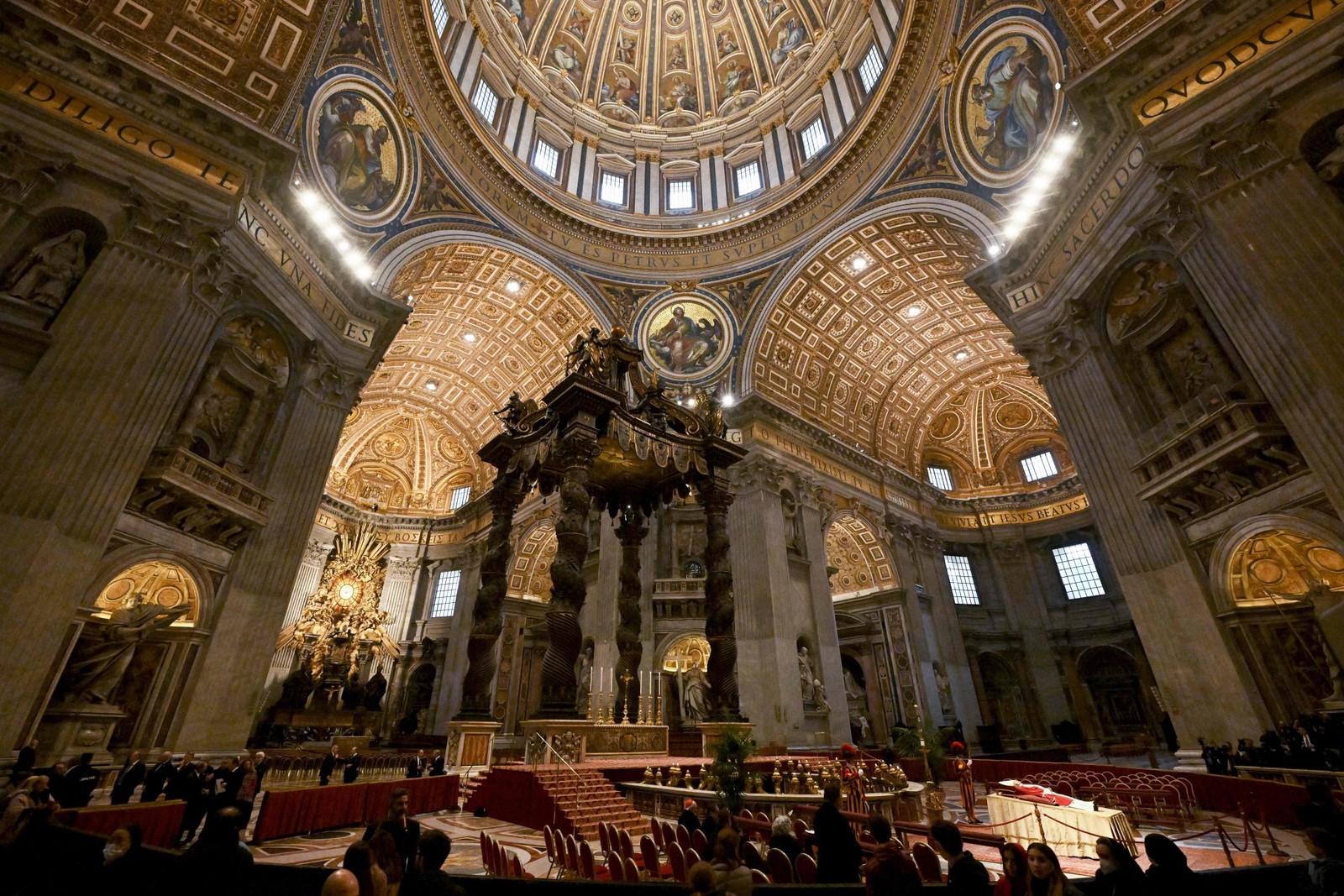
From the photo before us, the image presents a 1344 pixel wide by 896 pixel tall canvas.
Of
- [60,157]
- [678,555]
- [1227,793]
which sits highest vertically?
[60,157]

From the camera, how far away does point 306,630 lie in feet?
64.3

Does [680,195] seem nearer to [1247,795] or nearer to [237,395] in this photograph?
[237,395]

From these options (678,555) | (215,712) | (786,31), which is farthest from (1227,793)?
(786,31)

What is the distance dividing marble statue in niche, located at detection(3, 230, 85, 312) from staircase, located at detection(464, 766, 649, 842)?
8.83m

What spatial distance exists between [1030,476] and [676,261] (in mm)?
16730

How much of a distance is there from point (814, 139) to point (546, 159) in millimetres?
9311

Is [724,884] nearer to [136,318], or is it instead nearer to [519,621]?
[136,318]

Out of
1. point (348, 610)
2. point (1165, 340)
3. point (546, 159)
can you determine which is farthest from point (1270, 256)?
point (348, 610)

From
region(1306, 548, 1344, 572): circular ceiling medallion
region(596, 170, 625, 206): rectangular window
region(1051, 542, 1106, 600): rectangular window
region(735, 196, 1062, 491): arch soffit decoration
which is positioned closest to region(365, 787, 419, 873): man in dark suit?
region(1306, 548, 1344, 572): circular ceiling medallion

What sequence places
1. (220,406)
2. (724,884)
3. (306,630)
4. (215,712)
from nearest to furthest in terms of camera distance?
(724,884) → (215,712) → (220,406) → (306,630)

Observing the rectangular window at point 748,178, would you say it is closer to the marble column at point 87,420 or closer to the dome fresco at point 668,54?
the dome fresco at point 668,54

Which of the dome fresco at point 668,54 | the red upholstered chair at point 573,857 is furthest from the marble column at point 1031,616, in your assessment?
the red upholstered chair at point 573,857

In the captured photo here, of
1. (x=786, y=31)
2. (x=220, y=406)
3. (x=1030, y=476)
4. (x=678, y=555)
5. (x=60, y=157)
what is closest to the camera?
(x=60, y=157)

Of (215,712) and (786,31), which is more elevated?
(786,31)
